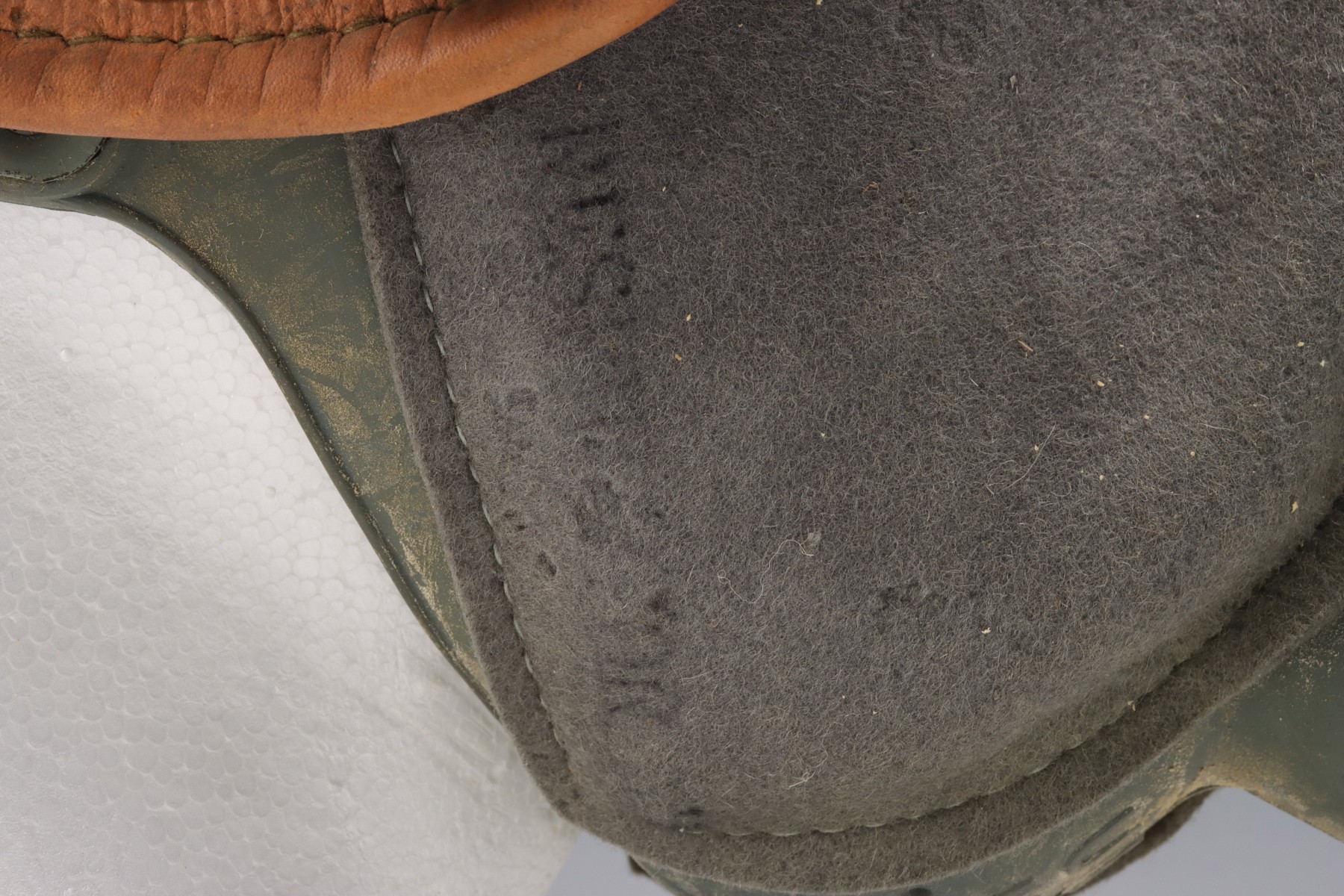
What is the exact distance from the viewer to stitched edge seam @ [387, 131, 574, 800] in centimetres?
51

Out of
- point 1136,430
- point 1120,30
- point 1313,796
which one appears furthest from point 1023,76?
point 1313,796

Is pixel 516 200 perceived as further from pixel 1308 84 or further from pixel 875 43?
pixel 1308 84

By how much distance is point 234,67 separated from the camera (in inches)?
16.3

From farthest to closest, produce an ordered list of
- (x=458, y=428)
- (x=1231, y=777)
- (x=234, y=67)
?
(x=1231, y=777) < (x=458, y=428) < (x=234, y=67)

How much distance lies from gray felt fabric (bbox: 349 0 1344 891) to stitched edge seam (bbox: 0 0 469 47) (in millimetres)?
71

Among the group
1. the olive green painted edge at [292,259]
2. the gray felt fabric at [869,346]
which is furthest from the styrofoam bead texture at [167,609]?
the gray felt fabric at [869,346]

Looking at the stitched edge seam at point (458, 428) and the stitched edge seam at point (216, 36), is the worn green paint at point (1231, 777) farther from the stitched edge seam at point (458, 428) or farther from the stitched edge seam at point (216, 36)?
the stitched edge seam at point (216, 36)

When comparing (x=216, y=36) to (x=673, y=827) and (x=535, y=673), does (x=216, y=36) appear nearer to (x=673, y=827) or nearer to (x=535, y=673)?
(x=535, y=673)

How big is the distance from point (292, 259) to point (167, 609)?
0.22 meters

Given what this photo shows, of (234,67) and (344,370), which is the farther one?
(344,370)

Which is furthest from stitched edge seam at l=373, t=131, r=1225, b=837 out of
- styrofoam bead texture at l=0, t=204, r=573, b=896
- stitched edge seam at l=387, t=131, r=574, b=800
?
styrofoam bead texture at l=0, t=204, r=573, b=896

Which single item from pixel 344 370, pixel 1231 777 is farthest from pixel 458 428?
pixel 1231 777

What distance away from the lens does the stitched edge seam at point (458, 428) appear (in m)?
0.51

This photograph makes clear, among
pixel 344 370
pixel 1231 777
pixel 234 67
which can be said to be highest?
pixel 234 67
